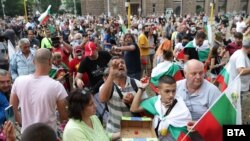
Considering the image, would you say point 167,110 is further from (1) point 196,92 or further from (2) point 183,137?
(1) point 196,92

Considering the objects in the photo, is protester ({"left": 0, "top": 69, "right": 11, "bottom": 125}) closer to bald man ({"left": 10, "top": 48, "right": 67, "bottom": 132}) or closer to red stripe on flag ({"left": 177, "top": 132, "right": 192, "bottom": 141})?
bald man ({"left": 10, "top": 48, "right": 67, "bottom": 132})

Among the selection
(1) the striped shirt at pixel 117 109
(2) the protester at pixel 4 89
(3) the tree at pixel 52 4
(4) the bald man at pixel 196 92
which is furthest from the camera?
(3) the tree at pixel 52 4

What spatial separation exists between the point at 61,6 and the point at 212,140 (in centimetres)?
9203

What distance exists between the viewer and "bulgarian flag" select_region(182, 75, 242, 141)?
3.08 metres

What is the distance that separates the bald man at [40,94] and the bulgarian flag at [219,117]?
1508mm

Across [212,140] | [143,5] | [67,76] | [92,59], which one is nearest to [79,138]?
[212,140]

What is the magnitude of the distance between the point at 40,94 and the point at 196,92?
5.81 ft

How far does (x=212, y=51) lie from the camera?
6961mm

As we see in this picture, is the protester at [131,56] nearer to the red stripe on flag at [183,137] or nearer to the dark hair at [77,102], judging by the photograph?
the red stripe on flag at [183,137]

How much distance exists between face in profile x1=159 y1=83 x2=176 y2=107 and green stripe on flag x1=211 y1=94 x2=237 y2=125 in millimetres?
423

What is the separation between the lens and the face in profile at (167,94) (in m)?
3.26

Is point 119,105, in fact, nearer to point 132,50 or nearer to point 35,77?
point 35,77

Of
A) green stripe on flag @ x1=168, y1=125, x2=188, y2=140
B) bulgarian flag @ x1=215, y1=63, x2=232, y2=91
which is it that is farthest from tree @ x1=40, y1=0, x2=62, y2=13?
green stripe on flag @ x1=168, y1=125, x2=188, y2=140

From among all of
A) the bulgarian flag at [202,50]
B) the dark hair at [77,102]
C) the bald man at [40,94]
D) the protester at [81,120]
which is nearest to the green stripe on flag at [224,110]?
the protester at [81,120]
